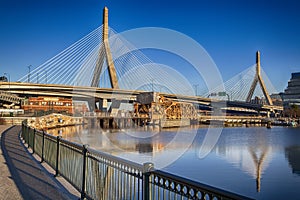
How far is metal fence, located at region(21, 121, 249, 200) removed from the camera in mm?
3560

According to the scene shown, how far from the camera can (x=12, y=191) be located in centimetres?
691

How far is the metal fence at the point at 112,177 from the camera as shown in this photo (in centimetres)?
356

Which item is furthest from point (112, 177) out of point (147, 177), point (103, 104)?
point (103, 104)

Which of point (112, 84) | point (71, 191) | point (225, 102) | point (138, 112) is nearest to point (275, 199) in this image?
point (71, 191)

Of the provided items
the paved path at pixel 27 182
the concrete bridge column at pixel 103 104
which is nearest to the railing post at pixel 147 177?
the paved path at pixel 27 182

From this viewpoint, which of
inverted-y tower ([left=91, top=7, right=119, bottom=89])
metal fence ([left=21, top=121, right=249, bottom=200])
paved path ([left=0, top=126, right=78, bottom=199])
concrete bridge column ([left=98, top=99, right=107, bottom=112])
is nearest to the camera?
metal fence ([left=21, top=121, right=249, bottom=200])

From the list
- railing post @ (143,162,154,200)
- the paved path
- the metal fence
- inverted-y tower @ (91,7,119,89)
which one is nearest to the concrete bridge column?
inverted-y tower @ (91,7,119,89)

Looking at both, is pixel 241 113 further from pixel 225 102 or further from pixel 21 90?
pixel 21 90

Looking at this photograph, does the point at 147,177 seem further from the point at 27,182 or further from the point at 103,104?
the point at 103,104

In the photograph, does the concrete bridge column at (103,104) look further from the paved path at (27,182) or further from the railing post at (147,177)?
the railing post at (147,177)

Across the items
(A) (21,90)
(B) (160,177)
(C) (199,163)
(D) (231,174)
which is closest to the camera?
(B) (160,177)

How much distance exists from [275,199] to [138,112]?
7848 cm

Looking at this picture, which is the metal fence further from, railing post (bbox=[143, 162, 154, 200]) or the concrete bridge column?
the concrete bridge column

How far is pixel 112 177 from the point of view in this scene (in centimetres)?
561
